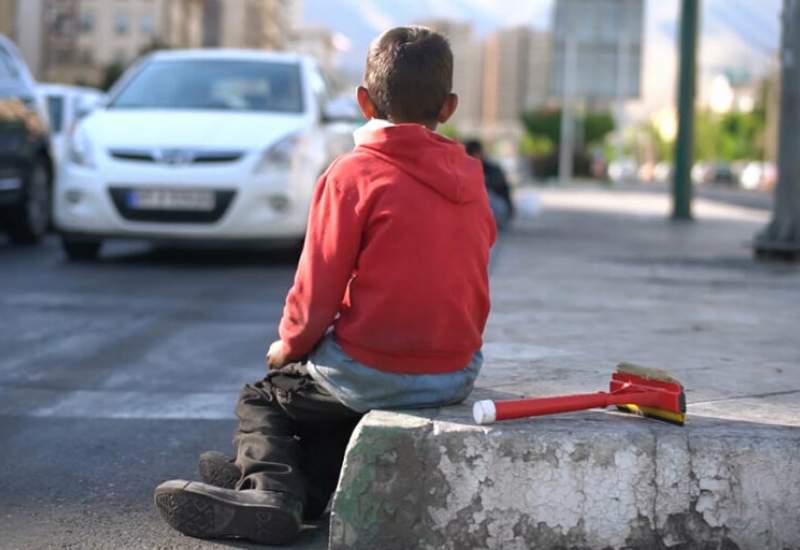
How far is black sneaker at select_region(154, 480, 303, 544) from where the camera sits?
2.93 meters

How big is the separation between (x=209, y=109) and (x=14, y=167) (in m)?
2.02

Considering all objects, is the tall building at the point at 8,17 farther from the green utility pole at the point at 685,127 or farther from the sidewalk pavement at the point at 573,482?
the sidewalk pavement at the point at 573,482

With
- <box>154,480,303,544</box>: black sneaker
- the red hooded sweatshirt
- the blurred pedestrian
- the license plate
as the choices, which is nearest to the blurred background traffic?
the license plate

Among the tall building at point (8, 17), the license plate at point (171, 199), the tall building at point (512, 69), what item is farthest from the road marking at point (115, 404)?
the tall building at point (512, 69)

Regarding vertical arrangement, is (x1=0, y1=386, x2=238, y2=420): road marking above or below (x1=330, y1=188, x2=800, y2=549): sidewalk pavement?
below

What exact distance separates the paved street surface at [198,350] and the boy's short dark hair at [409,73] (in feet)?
2.69

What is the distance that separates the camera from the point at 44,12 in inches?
3393

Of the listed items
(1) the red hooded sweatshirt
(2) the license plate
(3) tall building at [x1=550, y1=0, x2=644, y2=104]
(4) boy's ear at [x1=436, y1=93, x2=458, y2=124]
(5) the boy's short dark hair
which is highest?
(3) tall building at [x1=550, y1=0, x2=644, y2=104]

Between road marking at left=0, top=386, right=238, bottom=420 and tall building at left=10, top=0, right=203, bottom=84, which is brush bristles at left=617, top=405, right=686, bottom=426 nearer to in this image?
road marking at left=0, top=386, right=238, bottom=420

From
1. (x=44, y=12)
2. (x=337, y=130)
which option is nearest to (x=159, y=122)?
(x=337, y=130)

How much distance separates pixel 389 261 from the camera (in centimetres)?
300

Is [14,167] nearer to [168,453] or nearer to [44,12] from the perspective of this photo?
[168,453]

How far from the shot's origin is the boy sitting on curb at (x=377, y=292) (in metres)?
2.97

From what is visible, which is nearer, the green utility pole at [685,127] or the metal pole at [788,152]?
the metal pole at [788,152]
